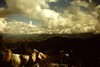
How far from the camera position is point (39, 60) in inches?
301

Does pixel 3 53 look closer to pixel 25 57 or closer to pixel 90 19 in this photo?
pixel 25 57

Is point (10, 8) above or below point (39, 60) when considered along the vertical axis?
above

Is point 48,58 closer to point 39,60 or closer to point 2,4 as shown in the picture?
point 39,60

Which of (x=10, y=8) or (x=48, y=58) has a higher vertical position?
(x=10, y=8)

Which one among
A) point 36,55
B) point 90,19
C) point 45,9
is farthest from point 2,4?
point 90,19

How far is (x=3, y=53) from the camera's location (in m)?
7.77

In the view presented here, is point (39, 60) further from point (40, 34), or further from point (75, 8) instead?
point (75, 8)

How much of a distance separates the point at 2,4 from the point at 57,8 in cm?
144

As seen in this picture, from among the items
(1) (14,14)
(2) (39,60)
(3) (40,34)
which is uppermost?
(1) (14,14)

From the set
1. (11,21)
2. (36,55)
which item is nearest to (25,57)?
(36,55)

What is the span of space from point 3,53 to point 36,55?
0.86 m

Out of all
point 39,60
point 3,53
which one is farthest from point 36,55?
point 3,53

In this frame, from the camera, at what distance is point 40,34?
7.85 m

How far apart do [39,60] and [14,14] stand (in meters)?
1.39
